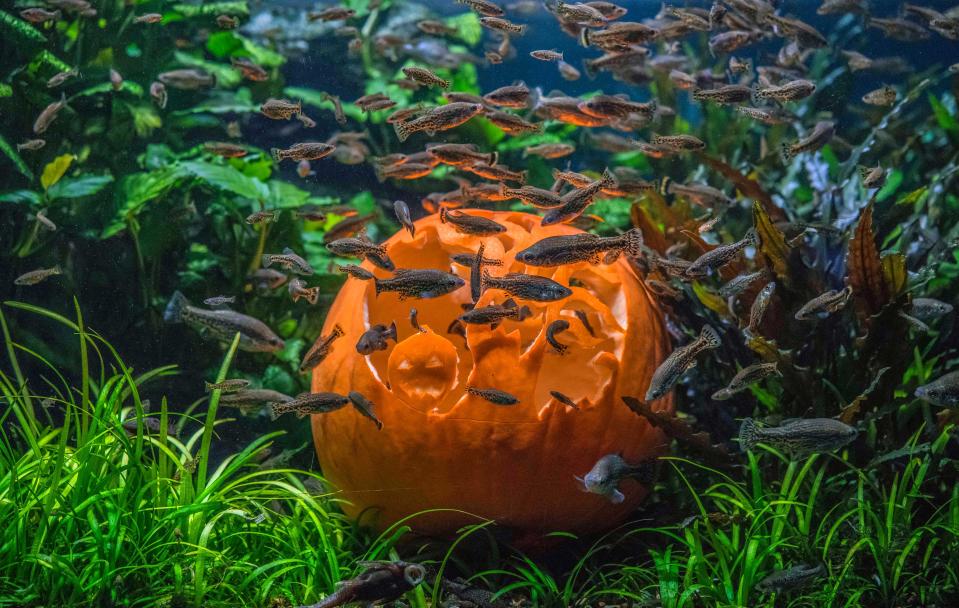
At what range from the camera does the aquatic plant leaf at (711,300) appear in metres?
3.83

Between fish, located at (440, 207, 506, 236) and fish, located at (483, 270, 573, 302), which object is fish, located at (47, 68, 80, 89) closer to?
fish, located at (440, 207, 506, 236)

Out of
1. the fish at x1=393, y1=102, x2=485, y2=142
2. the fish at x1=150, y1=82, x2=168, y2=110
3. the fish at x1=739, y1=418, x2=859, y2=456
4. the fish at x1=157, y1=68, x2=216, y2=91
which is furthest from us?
the fish at x1=157, y1=68, x2=216, y2=91

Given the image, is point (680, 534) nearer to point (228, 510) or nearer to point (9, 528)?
point (228, 510)

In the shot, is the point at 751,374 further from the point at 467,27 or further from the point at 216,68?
the point at 467,27

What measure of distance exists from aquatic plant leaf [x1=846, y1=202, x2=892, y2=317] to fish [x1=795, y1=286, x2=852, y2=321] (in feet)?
0.24

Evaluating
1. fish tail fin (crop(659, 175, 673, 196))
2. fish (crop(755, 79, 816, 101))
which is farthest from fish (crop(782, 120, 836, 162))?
fish tail fin (crop(659, 175, 673, 196))

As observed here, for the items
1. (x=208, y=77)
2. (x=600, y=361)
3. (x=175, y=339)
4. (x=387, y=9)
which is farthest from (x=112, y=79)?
(x=600, y=361)

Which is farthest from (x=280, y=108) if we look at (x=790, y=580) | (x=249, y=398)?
(x=790, y=580)

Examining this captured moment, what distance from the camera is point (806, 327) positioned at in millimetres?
3635

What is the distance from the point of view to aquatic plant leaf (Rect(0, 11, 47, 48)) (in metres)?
5.39

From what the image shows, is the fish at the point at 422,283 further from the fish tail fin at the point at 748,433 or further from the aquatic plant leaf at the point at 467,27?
the aquatic plant leaf at the point at 467,27

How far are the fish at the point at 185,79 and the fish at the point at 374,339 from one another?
392 centimetres

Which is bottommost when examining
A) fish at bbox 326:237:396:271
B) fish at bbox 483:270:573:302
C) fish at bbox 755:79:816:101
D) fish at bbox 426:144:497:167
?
fish at bbox 326:237:396:271

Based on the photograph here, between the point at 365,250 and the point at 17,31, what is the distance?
3.96m
